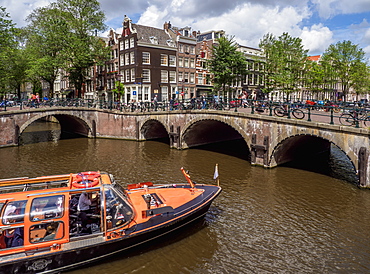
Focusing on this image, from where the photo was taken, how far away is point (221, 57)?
A: 37.3 meters

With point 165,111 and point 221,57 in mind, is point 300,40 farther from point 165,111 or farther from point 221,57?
point 165,111

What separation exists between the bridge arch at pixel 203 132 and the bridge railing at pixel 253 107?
139 centimetres

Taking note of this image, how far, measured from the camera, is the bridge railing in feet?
57.2

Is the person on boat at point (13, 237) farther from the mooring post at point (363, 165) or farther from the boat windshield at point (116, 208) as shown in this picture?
the mooring post at point (363, 165)

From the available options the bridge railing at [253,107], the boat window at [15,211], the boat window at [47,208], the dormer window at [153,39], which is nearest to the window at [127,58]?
the dormer window at [153,39]

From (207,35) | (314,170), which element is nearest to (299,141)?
(314,170)

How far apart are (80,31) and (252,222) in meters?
A: 39.3

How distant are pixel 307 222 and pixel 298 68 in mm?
29086

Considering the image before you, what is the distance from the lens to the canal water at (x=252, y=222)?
892cm

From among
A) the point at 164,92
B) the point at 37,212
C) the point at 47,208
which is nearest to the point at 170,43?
the point at 164,92

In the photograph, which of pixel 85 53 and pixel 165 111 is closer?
pixel 165 111

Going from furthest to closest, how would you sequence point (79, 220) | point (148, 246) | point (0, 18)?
point (0, 18) → point (148, 246) → point (79, 220)

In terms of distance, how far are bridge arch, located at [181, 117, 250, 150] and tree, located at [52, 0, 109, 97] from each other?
22.9 meters

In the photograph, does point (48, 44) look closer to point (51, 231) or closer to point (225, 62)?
point (225, 62)
